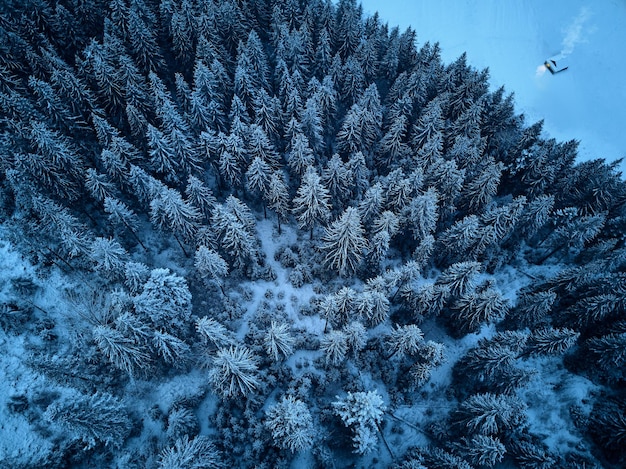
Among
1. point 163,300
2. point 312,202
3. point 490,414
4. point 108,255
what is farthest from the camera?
point 312,202

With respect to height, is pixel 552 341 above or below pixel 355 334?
above

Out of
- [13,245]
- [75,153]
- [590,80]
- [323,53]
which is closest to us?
[13,245]

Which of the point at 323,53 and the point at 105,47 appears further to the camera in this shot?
the point at 323,53

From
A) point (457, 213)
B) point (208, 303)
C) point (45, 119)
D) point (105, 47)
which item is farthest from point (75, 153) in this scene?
point (457, 213)

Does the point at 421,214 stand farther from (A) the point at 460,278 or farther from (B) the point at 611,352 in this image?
(B) the point at 611,352

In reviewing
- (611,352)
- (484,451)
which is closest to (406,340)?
(484,451)

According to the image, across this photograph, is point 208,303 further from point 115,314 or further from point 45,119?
point 45,119

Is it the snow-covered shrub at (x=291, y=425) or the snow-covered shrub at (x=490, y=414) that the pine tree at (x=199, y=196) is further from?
the snow-covered shrub at (x=490, y=414)
